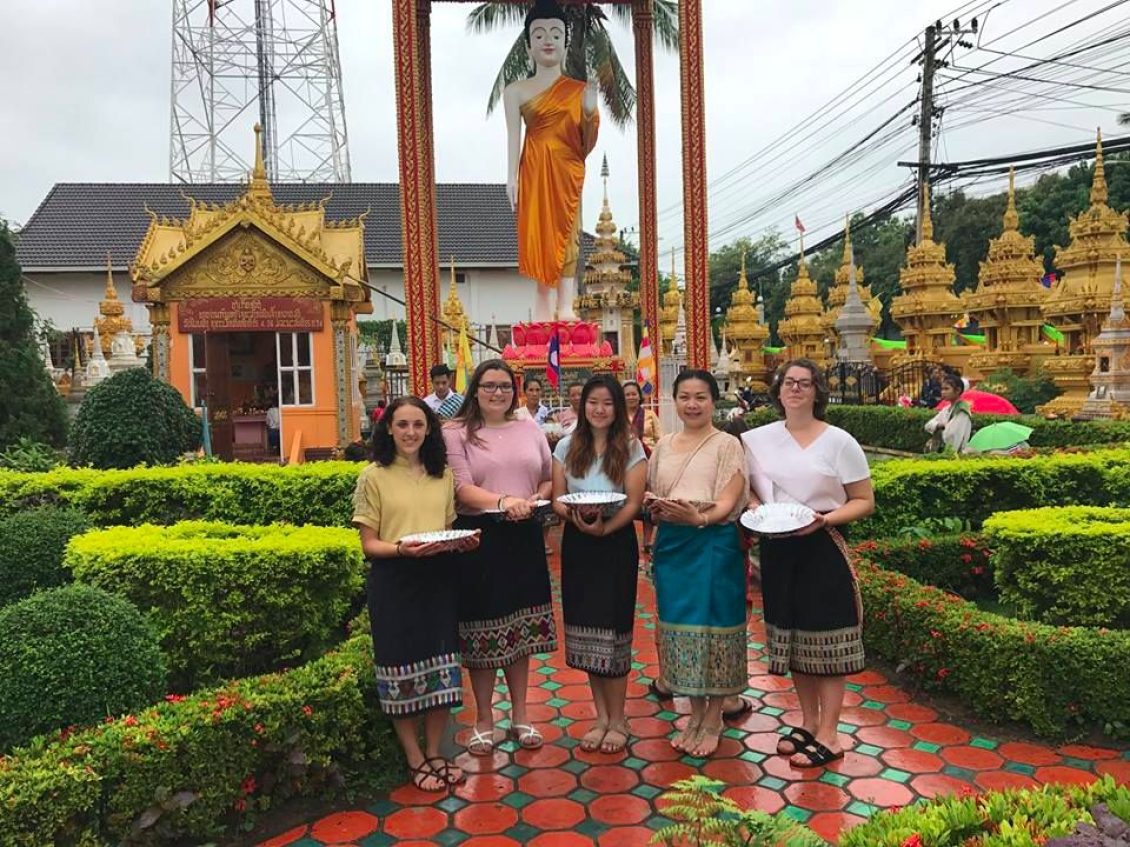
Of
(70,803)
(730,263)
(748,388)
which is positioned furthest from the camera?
(730,263)

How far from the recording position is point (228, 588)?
3984 millimetres

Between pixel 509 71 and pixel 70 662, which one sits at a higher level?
pixel 509 71

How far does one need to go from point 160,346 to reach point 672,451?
9.08 m

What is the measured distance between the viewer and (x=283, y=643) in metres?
4.16

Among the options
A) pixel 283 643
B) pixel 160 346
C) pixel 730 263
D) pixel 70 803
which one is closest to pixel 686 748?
pixel 283 643

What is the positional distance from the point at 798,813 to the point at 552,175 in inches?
385

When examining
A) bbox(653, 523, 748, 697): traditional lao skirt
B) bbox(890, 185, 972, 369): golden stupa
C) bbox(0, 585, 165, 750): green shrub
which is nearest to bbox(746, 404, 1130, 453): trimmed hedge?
bbox(890, 185, 972, 369): golden stupa

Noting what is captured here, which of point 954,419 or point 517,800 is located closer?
point 517,800

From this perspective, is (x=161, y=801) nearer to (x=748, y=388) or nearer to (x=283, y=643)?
(x=283, y=643)

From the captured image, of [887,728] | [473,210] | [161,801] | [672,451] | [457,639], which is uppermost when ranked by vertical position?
[473,210]

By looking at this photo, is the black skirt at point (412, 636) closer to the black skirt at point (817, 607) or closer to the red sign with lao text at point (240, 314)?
the black skirt at point (817, 607)

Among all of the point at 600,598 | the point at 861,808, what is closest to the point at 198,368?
the point at 600,598

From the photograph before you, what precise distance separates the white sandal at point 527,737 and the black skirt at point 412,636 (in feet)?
1.56

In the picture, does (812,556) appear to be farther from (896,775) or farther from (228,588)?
(228,588)
